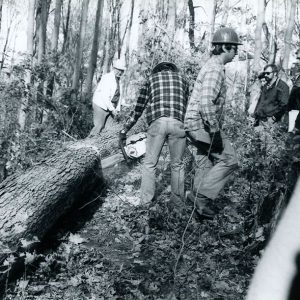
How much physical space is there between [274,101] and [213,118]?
3.00 meters

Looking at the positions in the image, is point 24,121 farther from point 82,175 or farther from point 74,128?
point 82,175

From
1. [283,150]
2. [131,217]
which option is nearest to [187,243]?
[131,217]

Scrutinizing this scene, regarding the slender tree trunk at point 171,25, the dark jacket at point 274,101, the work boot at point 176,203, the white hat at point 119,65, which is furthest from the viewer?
the slender tree trunk at point 171,25

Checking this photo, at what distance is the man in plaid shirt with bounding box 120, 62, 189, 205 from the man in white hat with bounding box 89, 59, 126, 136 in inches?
125

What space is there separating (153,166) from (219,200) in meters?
1.04

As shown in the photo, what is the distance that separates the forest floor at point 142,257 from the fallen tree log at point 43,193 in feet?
0.74

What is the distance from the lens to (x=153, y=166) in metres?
4.91

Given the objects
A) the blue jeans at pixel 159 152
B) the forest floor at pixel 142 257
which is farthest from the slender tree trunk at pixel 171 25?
the forest floor at pixel 142 257

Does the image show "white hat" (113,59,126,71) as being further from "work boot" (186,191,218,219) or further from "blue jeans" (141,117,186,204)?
"work boot" (186,191,218,219)

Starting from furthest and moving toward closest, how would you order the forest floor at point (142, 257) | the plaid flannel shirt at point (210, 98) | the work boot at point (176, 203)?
the work boot at point (176, 203), the plaid flannel shirt at point (210, 98), the forest floor at point (142, 257)

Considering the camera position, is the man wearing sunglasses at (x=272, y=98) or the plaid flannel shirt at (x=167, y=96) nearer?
the plaid flannel shirt at (x=167, y=96)

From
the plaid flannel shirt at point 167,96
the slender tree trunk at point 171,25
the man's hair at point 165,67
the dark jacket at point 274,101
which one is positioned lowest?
the dark jacket at point 274,101

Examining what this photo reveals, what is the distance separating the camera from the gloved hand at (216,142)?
428 centimetres

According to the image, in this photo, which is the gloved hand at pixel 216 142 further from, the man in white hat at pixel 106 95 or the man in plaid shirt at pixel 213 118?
the man in white hat at pixel 106 95
